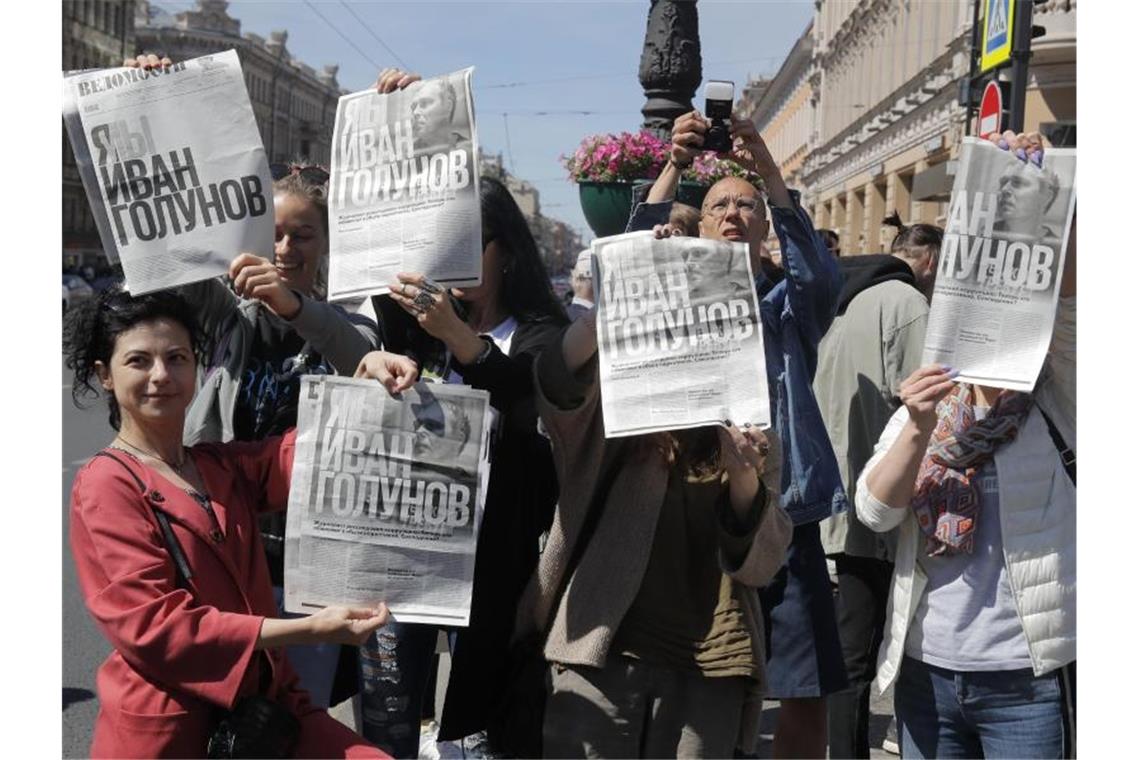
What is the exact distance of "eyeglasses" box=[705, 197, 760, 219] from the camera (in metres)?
3.45

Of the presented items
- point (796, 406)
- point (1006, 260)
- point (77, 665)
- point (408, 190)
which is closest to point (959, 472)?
point (1006, 260)

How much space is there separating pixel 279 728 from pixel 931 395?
150cm

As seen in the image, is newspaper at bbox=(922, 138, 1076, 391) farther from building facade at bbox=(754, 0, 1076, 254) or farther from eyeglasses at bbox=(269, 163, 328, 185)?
building facade at bbox=(754, 0, 1076, 254)

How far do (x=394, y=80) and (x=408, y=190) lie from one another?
0.88 ft

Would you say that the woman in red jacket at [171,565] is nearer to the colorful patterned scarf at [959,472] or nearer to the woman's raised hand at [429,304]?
the woman's raised hand at [429,304]

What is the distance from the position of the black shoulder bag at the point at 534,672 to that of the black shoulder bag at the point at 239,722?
1.91 ft

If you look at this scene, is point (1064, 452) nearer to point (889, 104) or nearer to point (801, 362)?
point (801, 362)

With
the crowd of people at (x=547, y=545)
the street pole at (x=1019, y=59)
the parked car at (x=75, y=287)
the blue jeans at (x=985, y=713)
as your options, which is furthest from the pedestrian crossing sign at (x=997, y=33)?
the parked car at (x=75, y=287)

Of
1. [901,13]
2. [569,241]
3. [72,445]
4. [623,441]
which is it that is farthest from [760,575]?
[569,241]

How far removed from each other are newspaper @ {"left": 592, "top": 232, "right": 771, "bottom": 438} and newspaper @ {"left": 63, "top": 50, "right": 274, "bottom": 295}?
2.74 feet

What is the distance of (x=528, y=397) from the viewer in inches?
114

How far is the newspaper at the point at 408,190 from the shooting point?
283 centimetres

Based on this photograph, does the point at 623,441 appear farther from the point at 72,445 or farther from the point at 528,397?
the point at 72,445

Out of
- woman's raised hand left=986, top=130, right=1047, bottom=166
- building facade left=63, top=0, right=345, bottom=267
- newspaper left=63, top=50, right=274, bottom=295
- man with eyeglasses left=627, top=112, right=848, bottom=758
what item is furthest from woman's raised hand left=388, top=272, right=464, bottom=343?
building facade left=63, top=0, right=345, bottom=267
